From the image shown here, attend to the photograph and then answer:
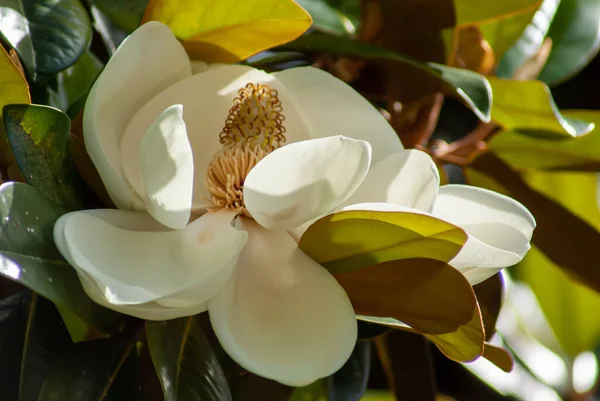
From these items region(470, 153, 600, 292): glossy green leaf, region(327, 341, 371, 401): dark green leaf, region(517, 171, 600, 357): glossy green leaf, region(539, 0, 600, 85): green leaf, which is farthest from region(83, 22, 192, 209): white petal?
region(517, 171, 600, 357): glossy green leaf

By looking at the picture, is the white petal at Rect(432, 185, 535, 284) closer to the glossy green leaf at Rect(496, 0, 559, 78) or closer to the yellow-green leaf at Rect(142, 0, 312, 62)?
the yellow-green leaf at Rect(142, 0, 312, 62)

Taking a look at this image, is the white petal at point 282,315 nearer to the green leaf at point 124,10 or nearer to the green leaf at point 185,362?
the green leaf at point 185,362

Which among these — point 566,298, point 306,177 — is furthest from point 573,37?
point 566,298

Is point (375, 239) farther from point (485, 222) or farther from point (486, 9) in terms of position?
point (486, 9)

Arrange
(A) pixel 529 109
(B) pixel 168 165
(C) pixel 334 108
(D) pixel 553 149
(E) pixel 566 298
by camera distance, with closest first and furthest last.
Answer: (B) pixel 168 165 < (C) pixel 334 108 < (A) pixel 529 109 < (D) pixel 553 149 < (E) pixel 566 298

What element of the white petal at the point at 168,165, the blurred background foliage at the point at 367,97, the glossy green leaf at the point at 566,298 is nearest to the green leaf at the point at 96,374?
the blurred background foliage at the point at 367,97

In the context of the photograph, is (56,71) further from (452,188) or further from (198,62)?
(452,188)
